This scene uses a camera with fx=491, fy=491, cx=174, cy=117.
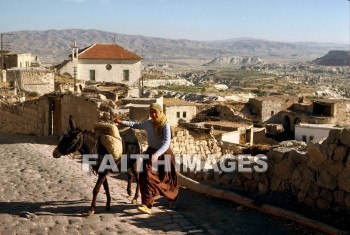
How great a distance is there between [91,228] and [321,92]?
11301 centimetres

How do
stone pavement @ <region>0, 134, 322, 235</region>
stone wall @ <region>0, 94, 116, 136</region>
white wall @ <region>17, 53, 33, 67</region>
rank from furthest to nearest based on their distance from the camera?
white wall @ <region>17, 53, 33, 67</region> → stone wall @ <region>0, 94, 116, 136</region> → stone pavement @ <region>0, 134, 322, 235</region>

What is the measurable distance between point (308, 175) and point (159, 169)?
2373mm

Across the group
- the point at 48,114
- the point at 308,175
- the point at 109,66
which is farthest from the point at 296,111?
the point at 308,175

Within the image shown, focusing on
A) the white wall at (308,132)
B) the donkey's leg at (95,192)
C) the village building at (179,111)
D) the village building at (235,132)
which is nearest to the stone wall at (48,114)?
the donkey's leg at (95,192)

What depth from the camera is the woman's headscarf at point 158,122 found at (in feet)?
25.8

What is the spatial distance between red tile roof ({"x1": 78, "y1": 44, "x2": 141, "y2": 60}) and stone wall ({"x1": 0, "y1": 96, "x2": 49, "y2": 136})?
3675 centimetres

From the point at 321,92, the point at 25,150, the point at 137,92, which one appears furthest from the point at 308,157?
the point at 321,92

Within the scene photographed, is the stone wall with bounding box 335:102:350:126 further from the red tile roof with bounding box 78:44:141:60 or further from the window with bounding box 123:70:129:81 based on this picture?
the window with bounding box 123:70:129:81

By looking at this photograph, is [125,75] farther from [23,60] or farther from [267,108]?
[267,108]

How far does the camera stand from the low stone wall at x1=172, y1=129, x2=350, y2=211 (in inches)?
281

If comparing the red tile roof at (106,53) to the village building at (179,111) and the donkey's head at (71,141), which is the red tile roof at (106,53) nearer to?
the village building at (179,111)

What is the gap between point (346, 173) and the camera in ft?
23.1

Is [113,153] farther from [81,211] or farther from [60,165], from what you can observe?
[60,165]

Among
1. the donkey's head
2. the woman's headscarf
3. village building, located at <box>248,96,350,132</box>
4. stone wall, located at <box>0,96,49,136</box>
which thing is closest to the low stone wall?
the woman's headscarf
